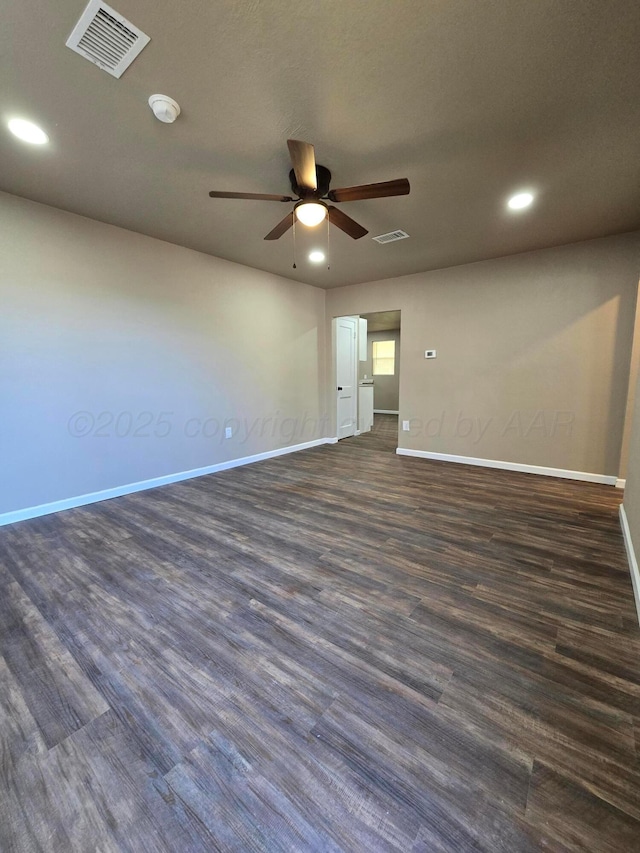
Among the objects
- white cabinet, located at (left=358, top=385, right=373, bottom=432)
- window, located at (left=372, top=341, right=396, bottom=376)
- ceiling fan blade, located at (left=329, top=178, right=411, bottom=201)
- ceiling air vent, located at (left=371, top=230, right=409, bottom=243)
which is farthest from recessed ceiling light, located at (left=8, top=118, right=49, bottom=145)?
window, located at (left=372, top=341, right=396, bottom=376)

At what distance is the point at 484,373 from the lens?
439 cm

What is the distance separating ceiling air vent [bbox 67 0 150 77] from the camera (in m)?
1.33

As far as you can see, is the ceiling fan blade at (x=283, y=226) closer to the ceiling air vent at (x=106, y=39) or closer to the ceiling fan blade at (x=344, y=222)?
the ceiling fan blade at (x=344, y=222)

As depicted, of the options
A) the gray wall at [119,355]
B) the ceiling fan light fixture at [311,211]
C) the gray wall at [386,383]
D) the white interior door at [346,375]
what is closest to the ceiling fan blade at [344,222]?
the ceiling fan light fixture at [311,211]

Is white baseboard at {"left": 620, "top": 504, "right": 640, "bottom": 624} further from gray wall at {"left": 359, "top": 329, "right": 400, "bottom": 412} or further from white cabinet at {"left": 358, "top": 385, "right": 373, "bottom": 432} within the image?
gray wall at {"left": 359, "top": 329, "right": 400, "bottom": 412}

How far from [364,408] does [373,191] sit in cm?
514

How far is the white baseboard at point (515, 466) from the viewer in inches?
149

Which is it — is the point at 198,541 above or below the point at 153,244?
below

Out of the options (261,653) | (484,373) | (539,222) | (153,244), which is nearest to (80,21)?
(153,244)

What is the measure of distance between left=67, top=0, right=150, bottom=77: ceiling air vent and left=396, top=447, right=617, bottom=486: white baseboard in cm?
468

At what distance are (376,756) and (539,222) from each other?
13.3ft

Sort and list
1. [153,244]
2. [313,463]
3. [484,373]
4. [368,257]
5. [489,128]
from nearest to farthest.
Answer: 1. [489,128]
2. [153,244]
3. [368,257]
4. [484,373]
5. [313,463]

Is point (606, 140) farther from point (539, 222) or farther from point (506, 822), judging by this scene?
point (506, 822)

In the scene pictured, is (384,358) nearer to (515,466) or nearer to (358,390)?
(358,390)
